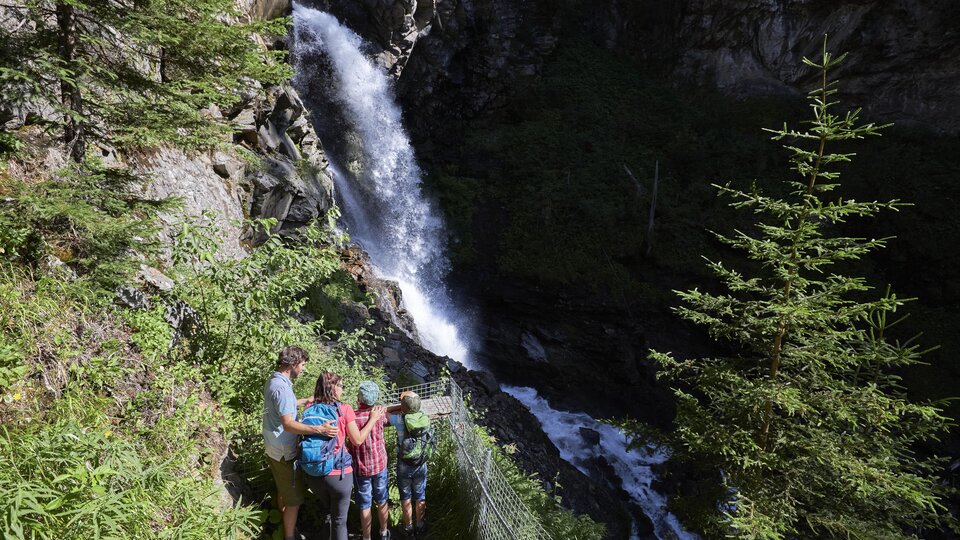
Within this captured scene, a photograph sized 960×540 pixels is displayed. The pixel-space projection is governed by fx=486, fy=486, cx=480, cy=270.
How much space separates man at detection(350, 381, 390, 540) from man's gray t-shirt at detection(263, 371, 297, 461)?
499 millimetres

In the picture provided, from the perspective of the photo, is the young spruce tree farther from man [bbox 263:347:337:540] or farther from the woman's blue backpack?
man [bbox 263:347:337:540]

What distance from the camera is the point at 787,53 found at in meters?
21.3

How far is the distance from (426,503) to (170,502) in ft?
8.07

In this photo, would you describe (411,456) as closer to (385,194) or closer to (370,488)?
(370,488)

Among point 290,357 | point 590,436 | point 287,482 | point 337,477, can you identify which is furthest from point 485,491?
point 590,436

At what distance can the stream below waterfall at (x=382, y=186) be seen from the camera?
52.5ft

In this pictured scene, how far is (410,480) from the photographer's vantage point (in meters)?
4.26

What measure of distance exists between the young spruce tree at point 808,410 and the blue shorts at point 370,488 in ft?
9.37

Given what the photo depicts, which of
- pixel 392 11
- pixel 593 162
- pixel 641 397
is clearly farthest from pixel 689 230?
pixel 392 11

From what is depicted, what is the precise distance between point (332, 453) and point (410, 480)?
0.96 meters

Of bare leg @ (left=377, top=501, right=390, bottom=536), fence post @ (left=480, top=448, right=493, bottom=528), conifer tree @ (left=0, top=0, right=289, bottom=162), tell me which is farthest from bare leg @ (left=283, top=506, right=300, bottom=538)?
conifer tree @ (left=0, top=0, right=289, bottom=162)

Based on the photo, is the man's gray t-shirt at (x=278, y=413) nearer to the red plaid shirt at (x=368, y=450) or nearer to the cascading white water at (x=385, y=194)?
the red plaid shirt at (x=368, y=450)

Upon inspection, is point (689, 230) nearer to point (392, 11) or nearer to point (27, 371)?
point (392, 11)

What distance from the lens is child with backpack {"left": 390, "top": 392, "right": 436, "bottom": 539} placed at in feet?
13.4
